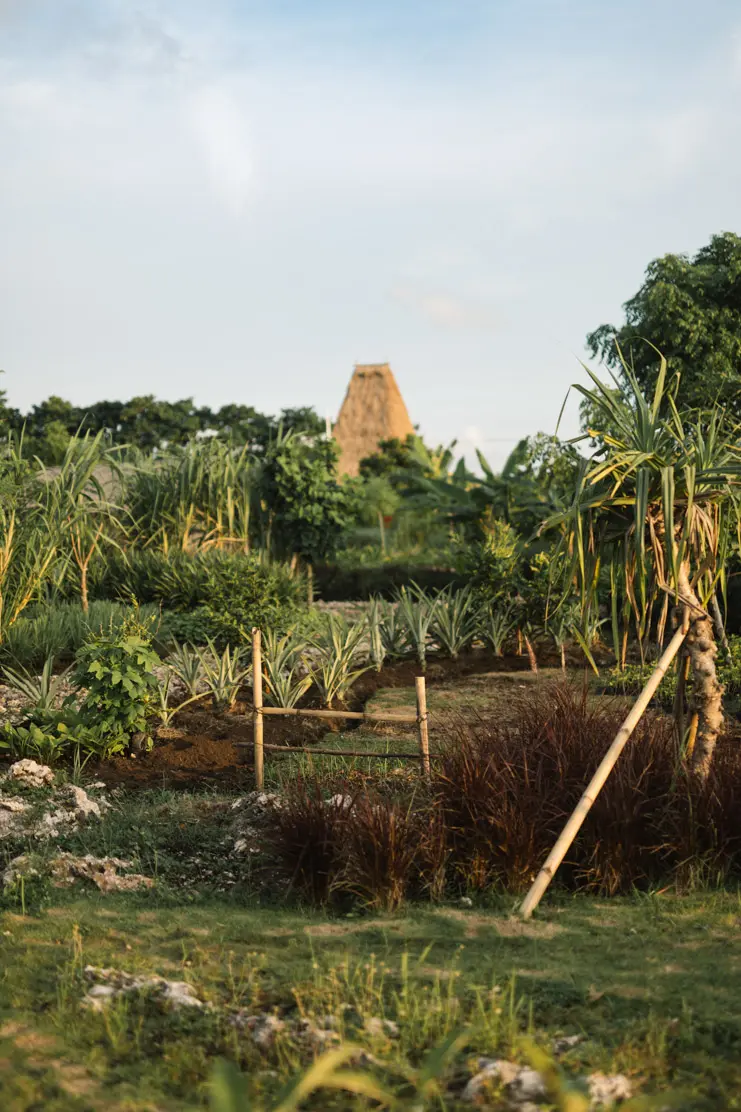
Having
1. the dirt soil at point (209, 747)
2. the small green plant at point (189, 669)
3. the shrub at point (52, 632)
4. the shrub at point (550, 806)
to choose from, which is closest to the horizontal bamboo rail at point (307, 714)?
the dirt soil at point (209, 747)

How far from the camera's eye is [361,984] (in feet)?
11.1

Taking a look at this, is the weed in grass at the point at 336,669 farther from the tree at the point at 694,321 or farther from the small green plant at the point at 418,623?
the tree at the point at 694,321

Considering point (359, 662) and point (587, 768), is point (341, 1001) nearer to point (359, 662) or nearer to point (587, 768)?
point (587, 768)

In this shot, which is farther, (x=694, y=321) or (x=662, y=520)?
(x=694, y=321)

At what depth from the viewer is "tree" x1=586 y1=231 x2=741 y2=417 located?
11.9m

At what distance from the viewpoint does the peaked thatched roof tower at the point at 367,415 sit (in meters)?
32.1

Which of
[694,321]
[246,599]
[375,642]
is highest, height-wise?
[694,321]

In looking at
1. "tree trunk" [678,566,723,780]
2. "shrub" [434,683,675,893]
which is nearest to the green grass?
"shrub" [434,683,675,893]

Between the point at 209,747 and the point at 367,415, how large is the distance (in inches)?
1006

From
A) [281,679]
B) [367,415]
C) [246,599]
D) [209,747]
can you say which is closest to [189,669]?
[281,679]

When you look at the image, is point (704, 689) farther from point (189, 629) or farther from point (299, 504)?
point (299, 504)

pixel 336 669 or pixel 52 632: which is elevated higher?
pixel 52 632

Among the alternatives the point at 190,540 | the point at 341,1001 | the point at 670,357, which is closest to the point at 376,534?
the point at 190,540

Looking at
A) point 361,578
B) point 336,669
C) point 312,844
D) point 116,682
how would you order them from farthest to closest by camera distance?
point 361,578, point 336,669, point 116,682, point 312,844
